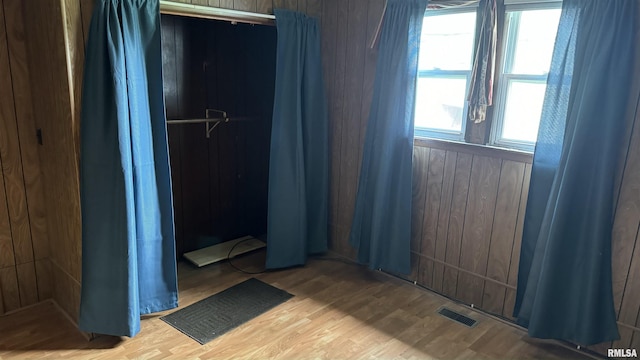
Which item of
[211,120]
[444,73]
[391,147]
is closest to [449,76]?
[444,73]

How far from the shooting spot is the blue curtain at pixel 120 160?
7.39 ft

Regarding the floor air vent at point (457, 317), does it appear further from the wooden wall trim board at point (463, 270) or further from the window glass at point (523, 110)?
the window glass at point (523, 110)

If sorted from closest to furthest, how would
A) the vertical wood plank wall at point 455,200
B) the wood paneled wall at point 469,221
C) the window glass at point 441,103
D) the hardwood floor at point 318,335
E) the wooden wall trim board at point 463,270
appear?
the vertical wood plank wall at point 455,200
the hardwood floor at point 318,335
the wood paneled wall at point 469,221
the wooden wall trim board at point 463,270
the window glass at point 441,103

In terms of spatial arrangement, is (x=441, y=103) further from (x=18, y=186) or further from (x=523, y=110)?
(x=18, y=186)

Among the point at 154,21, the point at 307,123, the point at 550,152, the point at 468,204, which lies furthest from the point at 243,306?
the point at 550,152

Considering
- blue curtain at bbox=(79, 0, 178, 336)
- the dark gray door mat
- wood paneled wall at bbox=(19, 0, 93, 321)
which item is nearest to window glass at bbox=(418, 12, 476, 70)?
blue curtain at bbox=(79, 0, 178, 336)

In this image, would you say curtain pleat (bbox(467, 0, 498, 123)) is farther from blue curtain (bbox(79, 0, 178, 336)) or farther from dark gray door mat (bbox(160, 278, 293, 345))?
blue curtain (bbox(79, 0, 178, 336))

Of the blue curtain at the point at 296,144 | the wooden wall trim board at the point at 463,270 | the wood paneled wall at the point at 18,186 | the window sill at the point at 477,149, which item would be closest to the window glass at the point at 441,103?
the window sill at the point at 477,149

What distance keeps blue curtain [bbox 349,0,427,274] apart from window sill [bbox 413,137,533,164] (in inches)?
5.0

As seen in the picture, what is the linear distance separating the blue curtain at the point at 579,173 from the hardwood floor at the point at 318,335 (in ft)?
1.03

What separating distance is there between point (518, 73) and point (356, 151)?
1.27 metres

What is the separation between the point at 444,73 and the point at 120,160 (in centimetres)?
205

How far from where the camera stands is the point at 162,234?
8.72ft

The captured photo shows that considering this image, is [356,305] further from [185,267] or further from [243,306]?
[185,267]
